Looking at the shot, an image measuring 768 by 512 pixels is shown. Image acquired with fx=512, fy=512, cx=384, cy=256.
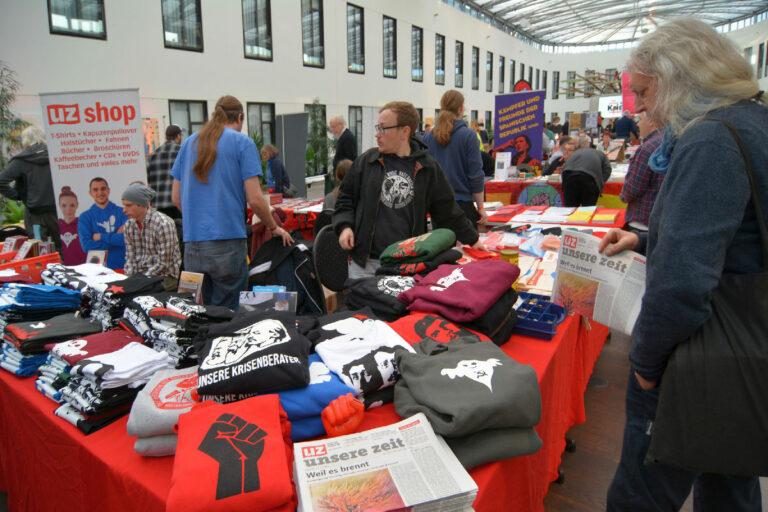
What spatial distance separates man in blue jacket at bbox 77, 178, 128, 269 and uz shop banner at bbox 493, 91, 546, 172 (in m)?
5.38

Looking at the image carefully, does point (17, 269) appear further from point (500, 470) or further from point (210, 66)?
point (210, 66)

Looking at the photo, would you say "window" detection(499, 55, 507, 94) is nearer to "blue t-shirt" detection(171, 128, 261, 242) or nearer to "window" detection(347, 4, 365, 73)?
"window" detection(347, 4, 365, 73)

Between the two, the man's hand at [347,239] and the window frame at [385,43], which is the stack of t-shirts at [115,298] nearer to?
the man's hand at [347,239]

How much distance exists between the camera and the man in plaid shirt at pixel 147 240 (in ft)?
9.97

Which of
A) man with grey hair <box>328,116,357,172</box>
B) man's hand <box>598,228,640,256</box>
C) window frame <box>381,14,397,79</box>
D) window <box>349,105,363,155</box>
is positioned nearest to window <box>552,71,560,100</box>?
window frame <box>381,14,397,79</box>

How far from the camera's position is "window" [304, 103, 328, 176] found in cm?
1440

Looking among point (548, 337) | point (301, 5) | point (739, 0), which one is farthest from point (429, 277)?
point (739, 0)

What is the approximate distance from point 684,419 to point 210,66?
12.0 meters

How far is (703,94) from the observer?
113 centimetres

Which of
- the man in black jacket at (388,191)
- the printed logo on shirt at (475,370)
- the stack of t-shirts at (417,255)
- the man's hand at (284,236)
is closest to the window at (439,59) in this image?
the man's hand at (284,236)

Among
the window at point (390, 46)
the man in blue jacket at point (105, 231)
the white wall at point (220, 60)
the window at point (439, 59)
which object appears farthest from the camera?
the window at point (439, 59)

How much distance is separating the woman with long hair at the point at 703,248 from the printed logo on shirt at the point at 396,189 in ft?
4.68

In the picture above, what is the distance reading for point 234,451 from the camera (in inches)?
40.4

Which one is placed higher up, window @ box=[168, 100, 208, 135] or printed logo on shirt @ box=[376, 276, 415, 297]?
window @ box=[168, 100, 208, 135]
